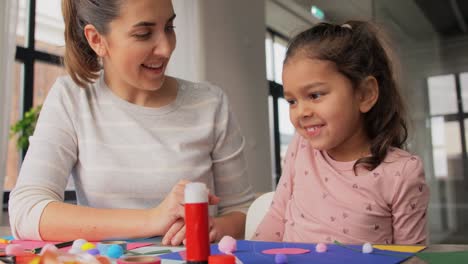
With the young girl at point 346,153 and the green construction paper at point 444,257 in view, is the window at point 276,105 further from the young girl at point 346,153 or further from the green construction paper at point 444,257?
the green construction paper at point 444,257

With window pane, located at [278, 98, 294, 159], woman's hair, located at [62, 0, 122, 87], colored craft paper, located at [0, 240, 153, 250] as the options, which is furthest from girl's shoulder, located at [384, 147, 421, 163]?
window pane, located at [278, 98, 294, 159]

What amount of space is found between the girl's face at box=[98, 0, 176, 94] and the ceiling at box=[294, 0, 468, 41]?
3040mm

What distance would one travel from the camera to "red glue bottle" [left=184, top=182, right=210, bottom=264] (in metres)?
0.58

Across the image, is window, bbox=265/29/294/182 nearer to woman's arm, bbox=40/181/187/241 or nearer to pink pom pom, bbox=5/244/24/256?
woman's arm, bbox=40/181/187/241

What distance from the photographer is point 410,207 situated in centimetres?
90

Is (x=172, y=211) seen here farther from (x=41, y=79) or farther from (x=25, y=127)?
(x=41, y=79)

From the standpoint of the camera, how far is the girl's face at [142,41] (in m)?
1.15

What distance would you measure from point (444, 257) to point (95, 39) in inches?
37.7

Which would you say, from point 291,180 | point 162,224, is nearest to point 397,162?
point 291,180

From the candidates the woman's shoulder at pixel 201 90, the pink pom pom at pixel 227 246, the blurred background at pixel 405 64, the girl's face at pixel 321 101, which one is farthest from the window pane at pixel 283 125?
the pink pom pom at pixel 227 246

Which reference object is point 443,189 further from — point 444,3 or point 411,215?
point 411,215

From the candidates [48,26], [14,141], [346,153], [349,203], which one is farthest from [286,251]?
[48,26]

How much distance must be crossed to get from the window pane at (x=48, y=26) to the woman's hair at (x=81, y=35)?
205cm

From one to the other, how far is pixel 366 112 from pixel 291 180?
23cm
